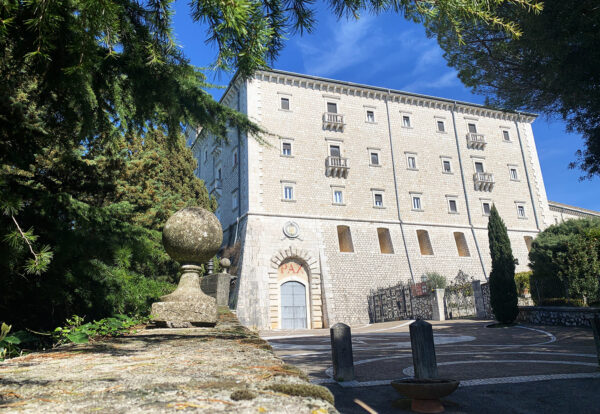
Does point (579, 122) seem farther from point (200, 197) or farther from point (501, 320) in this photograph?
point (200, 197)

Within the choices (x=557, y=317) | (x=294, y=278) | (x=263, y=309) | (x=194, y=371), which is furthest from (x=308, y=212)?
(x=194, y=371)

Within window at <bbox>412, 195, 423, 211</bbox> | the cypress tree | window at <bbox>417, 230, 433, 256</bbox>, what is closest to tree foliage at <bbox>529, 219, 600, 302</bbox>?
the cypress tree

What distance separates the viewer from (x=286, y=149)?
2691 centimetres

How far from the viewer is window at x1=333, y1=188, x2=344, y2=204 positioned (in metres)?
27.1

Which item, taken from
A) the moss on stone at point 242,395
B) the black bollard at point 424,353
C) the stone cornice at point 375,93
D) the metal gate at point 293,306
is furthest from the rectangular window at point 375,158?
the moss on stone at point 242,395

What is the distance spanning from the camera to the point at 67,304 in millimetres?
5715

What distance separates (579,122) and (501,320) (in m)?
8.86

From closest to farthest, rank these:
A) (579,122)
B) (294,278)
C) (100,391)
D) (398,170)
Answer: (100,391), (579,122), (294,278), (398,170)

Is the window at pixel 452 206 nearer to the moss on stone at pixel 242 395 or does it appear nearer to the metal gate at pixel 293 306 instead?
the metal gate at pixel 293 306

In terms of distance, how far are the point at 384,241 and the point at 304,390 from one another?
2706 cm

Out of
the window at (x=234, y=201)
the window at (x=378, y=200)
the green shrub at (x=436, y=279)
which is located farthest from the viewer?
the window at (x=378, y=200)

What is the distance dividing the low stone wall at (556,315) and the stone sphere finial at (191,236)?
34.9 ft

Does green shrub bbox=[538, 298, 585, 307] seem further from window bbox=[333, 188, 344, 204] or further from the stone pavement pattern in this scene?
the stone pavement pattern

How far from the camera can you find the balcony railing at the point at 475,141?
3180 centimetres
